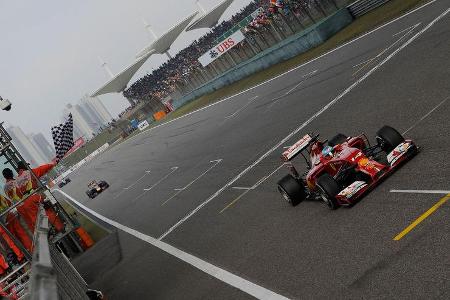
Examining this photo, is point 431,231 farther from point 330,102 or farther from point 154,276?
point 330,102

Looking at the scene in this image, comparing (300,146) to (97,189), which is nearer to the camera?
(300,146)

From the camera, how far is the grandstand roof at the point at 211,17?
8150cm

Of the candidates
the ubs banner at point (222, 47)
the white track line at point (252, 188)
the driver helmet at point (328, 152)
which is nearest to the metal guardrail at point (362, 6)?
the ubs banner at point (222, 47)

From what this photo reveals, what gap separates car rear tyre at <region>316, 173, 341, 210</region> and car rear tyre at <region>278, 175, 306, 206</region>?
135cm

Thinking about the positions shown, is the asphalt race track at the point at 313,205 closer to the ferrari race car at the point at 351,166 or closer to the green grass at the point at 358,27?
the ferrari race car at the point at 351,166

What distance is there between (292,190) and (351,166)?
6.00 feet

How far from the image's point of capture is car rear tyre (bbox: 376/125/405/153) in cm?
1114

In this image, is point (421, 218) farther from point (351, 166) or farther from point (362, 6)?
point (362, 6)

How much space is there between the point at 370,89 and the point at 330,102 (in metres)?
1.79

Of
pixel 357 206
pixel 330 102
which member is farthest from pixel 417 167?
pixel 330 102

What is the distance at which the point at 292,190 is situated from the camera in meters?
12.5

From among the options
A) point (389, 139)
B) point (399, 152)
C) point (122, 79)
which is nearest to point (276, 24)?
point (389, 139)

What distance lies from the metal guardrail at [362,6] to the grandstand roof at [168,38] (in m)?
55.5

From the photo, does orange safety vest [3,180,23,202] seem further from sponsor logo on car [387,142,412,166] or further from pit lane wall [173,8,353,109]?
pit lane wall [173,8,353,109]
